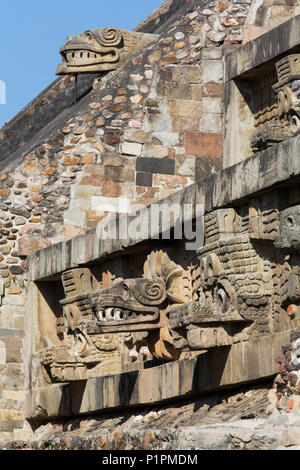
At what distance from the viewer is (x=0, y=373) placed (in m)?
19.6

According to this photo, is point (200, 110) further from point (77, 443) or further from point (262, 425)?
point (262, 425)

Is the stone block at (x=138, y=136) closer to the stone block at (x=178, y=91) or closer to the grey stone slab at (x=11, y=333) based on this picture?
the stone block at (x=178, y=91)

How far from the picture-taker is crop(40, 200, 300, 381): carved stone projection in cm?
1411

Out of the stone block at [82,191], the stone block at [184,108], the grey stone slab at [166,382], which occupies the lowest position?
the grey stone slab at [166,382]

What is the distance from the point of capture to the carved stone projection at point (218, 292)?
14.1 m

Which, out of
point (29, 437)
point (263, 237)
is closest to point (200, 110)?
point (29, 437)

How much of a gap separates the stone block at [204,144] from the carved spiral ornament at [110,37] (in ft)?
9.06

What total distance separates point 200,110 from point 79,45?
308cm

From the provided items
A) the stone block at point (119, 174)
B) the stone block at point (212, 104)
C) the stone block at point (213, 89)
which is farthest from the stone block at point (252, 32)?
the stone block at point (119, 174)

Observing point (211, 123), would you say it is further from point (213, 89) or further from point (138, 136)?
point (138, 136)

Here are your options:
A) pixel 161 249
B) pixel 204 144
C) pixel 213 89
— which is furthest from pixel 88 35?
pixel 161 249

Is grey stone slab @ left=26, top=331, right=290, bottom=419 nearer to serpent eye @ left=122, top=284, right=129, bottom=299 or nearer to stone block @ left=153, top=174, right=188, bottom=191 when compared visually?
serpent eye @ left=122, top=284, right=129, bottom=299

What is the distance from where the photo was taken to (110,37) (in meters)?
21.9

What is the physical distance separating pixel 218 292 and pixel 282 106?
2.18 metres
